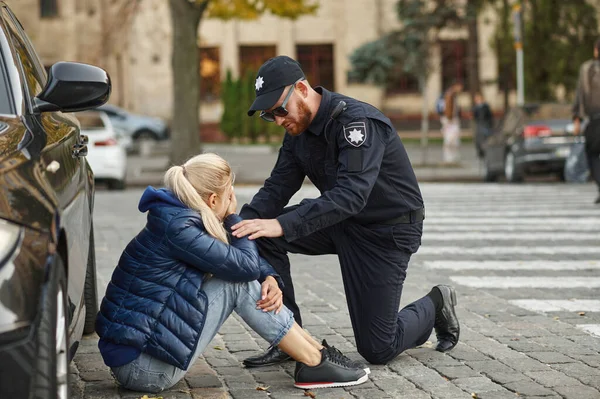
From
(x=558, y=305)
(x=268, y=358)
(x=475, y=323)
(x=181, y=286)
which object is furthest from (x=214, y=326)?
(x=558, y=305)

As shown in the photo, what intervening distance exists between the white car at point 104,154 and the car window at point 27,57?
1465 cm

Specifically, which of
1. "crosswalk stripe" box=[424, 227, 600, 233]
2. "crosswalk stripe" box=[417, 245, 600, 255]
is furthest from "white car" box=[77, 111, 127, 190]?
"crosswalk stripe" box=[417, 245, 600, 255]

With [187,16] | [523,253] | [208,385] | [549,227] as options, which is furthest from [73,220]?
[187,16]

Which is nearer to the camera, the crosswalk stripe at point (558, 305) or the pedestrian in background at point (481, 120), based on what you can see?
the crosswalk stripe at point (558, 305)

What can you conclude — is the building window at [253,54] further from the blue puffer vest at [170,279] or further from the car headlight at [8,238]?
the car headlight at [8,238]

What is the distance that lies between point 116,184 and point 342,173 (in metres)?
16.1

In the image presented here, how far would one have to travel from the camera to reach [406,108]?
4569 cm

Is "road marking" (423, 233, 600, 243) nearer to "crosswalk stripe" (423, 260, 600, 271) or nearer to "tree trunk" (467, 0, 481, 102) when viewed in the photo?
"crosswalk stripe" (423, 260, 600, 271)

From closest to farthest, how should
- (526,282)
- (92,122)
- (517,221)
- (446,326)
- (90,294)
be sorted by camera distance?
(446,326) < (90,294) < (526,282) < (517,221) < (92,122)

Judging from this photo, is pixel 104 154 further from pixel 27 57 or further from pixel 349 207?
pixel 349 207

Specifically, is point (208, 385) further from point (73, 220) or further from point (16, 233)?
point (16, 233)

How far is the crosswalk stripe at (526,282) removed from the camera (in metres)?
8.38

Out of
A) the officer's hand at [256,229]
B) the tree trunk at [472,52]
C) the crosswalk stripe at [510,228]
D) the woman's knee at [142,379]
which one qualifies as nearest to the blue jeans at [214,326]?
the woman's knee at [142,379]

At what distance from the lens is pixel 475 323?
267 inches
